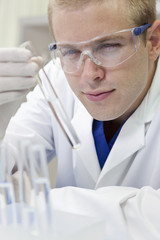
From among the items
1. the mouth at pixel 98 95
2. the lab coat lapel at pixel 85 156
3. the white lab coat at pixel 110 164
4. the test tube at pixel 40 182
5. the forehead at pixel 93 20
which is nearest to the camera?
the test tube at pixel 40 182

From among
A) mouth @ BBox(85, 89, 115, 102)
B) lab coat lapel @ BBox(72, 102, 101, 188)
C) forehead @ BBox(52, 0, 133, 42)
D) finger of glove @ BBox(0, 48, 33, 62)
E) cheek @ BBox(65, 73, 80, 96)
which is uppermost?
forehead @ BBox(52, 0, 133, 42)

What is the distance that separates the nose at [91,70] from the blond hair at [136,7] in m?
0.19

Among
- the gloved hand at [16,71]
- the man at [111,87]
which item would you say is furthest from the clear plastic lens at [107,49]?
the gloved hand at [16,71]

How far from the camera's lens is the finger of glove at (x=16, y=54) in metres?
1.12

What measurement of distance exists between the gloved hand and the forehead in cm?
23

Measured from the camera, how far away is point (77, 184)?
169cm

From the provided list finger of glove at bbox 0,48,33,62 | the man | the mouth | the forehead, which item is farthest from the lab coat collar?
finger of glove at bbox 0,48,33,62

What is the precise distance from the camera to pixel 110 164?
4.83 ft

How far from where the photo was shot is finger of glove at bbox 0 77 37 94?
1.22m

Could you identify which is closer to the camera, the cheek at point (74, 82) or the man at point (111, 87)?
the man at point (111, 87)

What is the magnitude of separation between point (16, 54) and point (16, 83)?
131 millimetres

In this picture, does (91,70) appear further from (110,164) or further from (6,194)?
(6,194)

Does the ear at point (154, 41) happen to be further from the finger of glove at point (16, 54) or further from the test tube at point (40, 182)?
the test tube at point (40, 182)

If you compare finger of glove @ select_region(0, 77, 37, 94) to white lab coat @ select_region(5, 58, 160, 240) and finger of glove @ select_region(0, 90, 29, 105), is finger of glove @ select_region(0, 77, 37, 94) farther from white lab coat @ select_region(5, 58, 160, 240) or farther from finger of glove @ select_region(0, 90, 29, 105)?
white lab coat @ select_region(5, 58, 160, 240)
